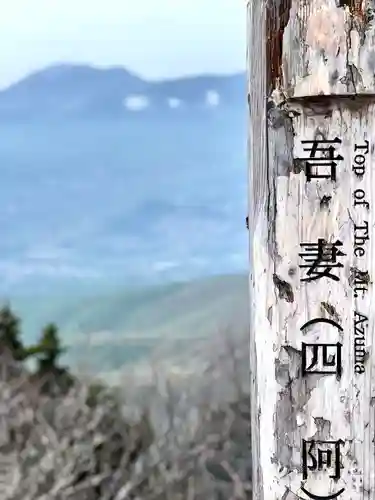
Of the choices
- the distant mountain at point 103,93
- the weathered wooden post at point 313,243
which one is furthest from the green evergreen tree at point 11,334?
the weathered wooden post at point 313,243

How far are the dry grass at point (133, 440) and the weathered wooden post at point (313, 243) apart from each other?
535 millimetres

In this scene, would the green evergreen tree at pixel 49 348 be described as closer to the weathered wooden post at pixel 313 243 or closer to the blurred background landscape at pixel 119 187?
the blurred background landscape at pixel 119 187

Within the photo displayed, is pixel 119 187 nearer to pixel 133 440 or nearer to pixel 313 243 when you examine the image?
pixel 133 440

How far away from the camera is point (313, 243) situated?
119cm

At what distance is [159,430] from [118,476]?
134mm

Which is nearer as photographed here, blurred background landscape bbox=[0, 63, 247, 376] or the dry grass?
the dry grass

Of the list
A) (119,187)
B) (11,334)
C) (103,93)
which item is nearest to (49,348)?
(11,334)

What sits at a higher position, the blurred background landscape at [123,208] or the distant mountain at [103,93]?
the distant mountain at [103,93]

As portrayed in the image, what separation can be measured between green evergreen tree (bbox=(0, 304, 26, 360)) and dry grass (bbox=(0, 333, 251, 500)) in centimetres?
8

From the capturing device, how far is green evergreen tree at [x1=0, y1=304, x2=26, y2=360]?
76.8 inches

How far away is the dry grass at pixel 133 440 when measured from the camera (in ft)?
5.75

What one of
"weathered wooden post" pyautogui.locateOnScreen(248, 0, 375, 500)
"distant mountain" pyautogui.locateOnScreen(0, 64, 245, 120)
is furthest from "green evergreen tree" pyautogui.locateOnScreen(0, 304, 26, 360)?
"weathered wooden post" pyautogui.locateOnScreen(248, 0, 375, 500)

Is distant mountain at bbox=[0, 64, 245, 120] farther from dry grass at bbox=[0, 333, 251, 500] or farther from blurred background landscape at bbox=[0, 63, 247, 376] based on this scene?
dry grass at bbox=[0, 333, 251, 500]

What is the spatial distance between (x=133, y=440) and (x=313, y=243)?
2.68 feet
